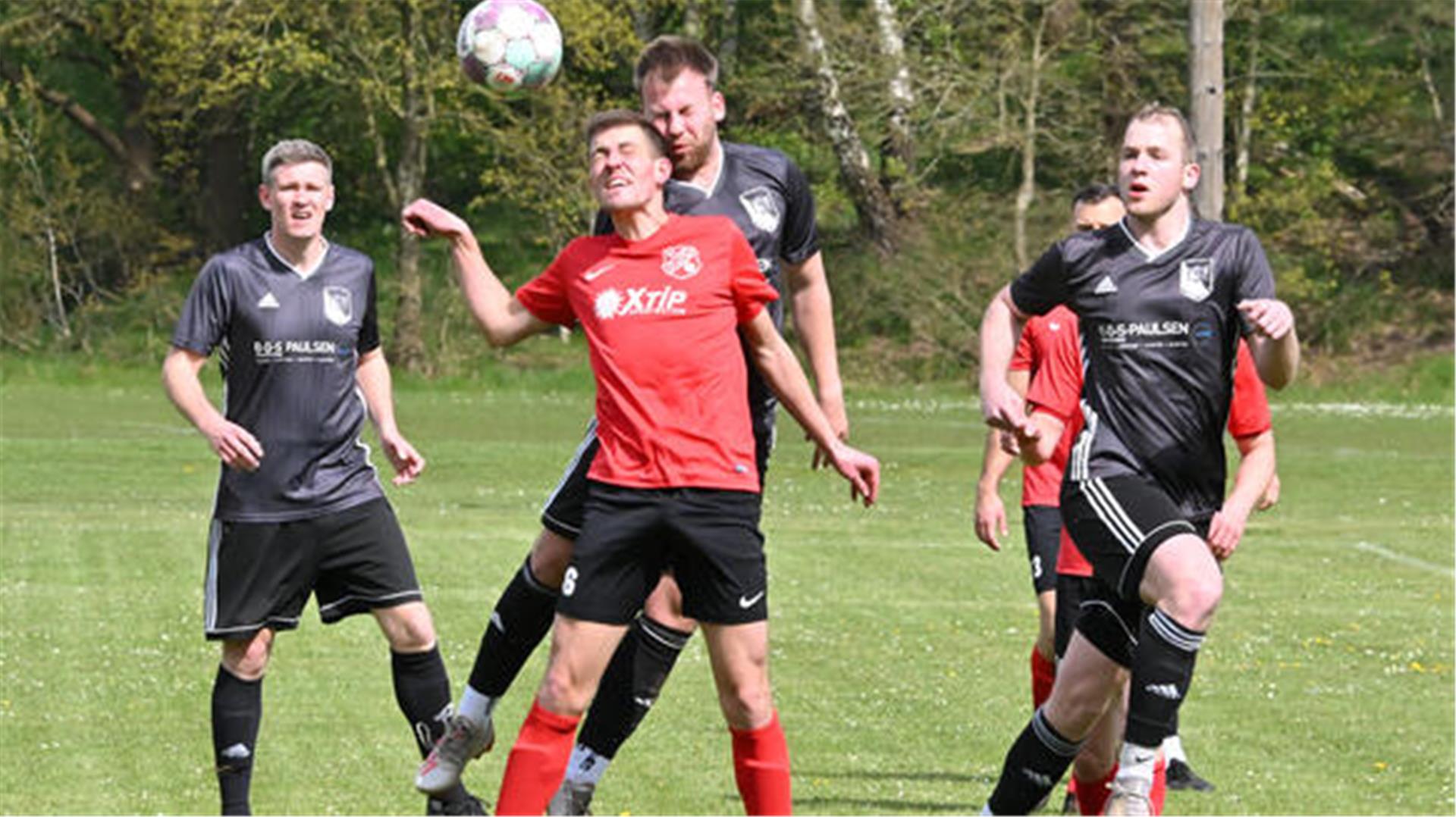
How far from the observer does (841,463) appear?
292 inches

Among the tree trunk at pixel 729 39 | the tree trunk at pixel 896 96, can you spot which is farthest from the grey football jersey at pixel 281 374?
the tree trunk at pixel 729 39

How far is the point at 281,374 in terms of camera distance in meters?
8.57

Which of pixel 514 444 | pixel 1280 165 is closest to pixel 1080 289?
pixel 514 444

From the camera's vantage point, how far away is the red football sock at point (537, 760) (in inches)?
277

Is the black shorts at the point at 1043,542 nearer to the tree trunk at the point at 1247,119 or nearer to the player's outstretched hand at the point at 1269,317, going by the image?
the player's outstretched hand at the point at 1269,317

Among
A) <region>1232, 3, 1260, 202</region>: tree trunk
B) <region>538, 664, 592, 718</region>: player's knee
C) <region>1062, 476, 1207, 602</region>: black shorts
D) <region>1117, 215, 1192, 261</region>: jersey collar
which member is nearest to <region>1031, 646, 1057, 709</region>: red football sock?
<region>1062, 476, 1207, 602</region>: black shorts

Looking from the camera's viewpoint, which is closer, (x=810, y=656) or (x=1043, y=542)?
(x=1043, y=542)

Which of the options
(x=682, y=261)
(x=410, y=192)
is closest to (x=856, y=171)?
(x=410, y=192)

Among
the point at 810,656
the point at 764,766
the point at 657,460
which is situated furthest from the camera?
the point at 810,656

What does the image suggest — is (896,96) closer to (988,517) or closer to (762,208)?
(988,517)

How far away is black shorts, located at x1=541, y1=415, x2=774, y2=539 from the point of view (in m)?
7.75

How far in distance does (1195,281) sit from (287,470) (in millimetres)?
2955

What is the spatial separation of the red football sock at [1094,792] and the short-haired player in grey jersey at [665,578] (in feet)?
4.62

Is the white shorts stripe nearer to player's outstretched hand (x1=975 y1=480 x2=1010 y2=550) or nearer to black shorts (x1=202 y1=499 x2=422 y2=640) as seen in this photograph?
player's outstretched hand (x1=975 y1=480 x2=1010 y2=550)
